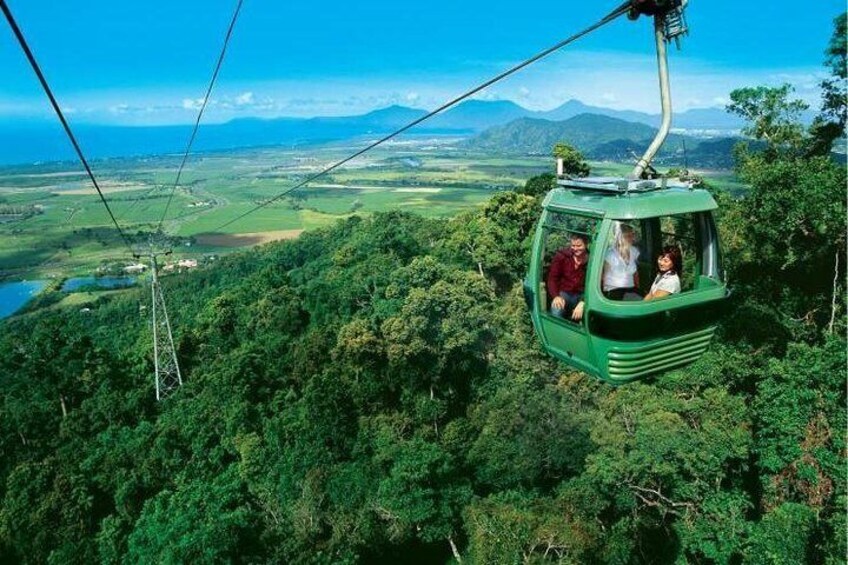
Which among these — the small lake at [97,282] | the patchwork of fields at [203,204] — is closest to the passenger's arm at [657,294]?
the patchwork of fields at [203,204]

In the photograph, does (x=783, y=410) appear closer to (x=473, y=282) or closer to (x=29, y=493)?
(x=473, y=282)

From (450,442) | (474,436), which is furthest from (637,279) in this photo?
(474,436)

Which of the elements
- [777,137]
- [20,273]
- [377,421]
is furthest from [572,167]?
[20,273]

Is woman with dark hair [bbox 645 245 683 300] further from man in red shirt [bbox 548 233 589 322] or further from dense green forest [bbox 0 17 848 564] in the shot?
dense green forest [bbox 0 17 848 564]

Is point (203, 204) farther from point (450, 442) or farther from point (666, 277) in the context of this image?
point (666, 277)

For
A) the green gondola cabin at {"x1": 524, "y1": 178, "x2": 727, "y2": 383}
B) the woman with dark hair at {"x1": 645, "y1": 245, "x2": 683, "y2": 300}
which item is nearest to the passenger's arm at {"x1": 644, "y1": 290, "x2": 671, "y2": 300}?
the woman with dark hair at {"x1": 645, "y1": 245, "x2": 683, "y2": 300}

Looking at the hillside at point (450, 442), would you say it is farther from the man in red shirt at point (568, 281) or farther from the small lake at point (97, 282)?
the small lake at point (97, 282)
